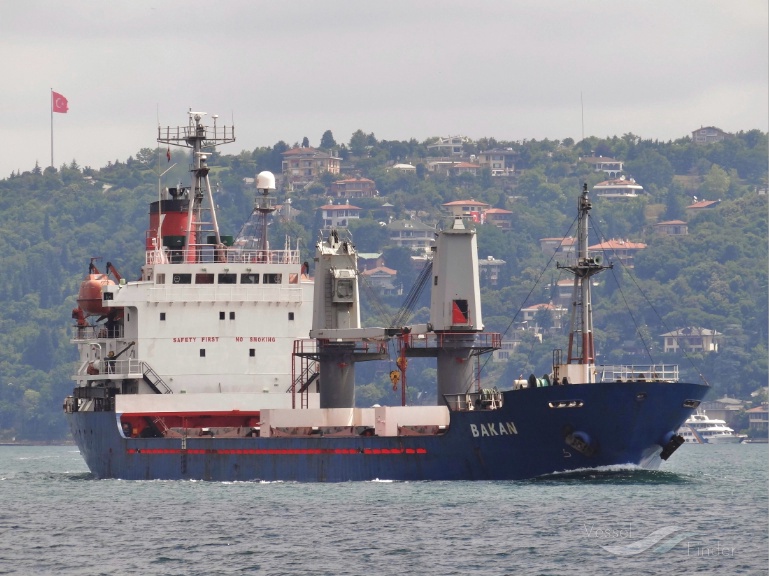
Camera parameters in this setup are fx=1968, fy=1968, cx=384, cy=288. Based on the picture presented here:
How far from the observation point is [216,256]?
276 ft

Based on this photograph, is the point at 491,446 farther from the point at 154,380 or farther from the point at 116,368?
the point at 116,368

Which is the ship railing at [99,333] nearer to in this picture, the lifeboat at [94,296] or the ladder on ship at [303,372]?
the lifeboat at [94,296]

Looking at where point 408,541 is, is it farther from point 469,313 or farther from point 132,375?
point 132,375

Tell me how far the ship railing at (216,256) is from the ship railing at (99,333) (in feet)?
10.9

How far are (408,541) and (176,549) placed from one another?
20.9ft

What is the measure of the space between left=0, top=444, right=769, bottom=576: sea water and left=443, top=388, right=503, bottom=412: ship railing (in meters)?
2.93

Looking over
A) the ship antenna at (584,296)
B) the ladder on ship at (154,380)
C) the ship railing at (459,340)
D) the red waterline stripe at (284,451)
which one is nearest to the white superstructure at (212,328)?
the ladder on ship at (154,380)

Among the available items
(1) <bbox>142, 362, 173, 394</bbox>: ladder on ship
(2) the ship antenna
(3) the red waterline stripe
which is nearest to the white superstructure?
(1) <bbox>142, 362, 173, 394</bbox>: ladder on ship

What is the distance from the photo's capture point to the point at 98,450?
8188cm

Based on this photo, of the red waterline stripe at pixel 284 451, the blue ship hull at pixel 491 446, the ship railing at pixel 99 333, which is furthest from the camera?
the ship railing at pixel 99 333

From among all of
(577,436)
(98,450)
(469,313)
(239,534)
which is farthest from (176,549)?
(98,450)

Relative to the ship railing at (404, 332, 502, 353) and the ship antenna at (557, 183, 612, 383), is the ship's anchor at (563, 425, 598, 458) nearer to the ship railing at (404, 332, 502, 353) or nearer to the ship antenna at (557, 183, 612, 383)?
the ship antenna at (557, 183, 612, 383)

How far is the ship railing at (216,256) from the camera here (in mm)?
82125

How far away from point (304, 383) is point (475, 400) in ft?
37.7
